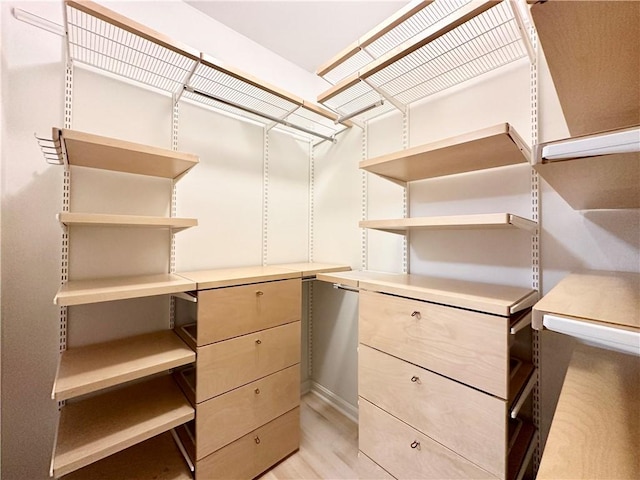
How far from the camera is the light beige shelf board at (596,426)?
46 cm

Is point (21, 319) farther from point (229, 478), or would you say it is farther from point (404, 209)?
point (404, 209)

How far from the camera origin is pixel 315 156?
2.28 metres

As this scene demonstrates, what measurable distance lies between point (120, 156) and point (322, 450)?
1.89m

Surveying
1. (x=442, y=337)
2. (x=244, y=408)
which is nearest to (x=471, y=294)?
(x=442, y=337)

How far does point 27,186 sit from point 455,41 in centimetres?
197

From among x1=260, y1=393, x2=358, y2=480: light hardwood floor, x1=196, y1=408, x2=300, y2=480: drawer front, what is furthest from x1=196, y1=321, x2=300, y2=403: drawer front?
x1=260, y1=393, x2=358, y2=480: light hardwood floor

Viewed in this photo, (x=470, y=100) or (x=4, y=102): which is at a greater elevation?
(x=470, y=100)

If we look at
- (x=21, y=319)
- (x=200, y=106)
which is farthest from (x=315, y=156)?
(x=21, y=319)

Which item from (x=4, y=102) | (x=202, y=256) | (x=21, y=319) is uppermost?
(x=4, y=102)

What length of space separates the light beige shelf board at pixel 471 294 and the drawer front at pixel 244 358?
0.55m

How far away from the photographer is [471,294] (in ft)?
3.32

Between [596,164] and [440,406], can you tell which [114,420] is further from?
[596,164]

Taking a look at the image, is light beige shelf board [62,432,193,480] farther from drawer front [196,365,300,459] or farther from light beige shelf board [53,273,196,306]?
light beige shelf board [53,273,196,306]

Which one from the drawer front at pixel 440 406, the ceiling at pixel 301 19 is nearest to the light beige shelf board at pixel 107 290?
the drawer front at pixel 440 406
